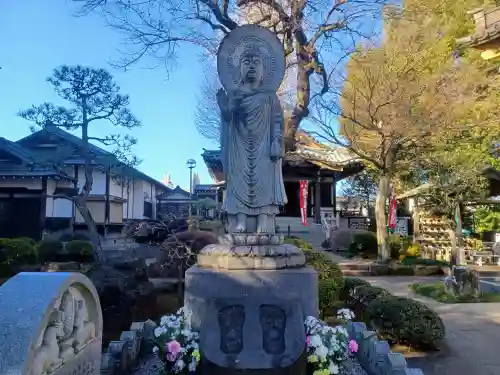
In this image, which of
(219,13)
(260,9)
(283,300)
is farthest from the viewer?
(260,9)

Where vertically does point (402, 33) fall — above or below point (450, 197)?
above

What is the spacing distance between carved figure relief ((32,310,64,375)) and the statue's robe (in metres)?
3.21

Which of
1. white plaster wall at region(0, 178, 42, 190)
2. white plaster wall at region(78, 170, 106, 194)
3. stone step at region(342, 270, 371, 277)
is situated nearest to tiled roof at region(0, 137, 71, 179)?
white plaster wall at region(0, 178, 42, 190)

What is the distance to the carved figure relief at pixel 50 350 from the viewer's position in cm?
204

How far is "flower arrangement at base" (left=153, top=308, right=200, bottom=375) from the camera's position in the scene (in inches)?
156

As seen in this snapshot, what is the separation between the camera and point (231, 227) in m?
5.41

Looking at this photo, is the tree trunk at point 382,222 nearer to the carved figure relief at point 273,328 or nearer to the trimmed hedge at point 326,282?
the trimmed hedge at point 326,282

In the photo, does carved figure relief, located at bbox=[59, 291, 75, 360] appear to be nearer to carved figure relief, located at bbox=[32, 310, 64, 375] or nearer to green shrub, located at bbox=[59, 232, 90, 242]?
carved figure relief, located at bbox=[32, 310, 64, 375]

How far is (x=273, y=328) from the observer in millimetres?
4215

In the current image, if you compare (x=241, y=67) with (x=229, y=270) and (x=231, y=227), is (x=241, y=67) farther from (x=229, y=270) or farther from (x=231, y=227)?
(x=229, y=270)

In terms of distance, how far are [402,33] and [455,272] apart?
10336mm

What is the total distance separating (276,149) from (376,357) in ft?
8.97

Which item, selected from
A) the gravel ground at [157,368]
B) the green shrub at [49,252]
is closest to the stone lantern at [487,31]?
the gravel ground at [157,368]

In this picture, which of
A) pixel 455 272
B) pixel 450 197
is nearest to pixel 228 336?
pixel 455 272
